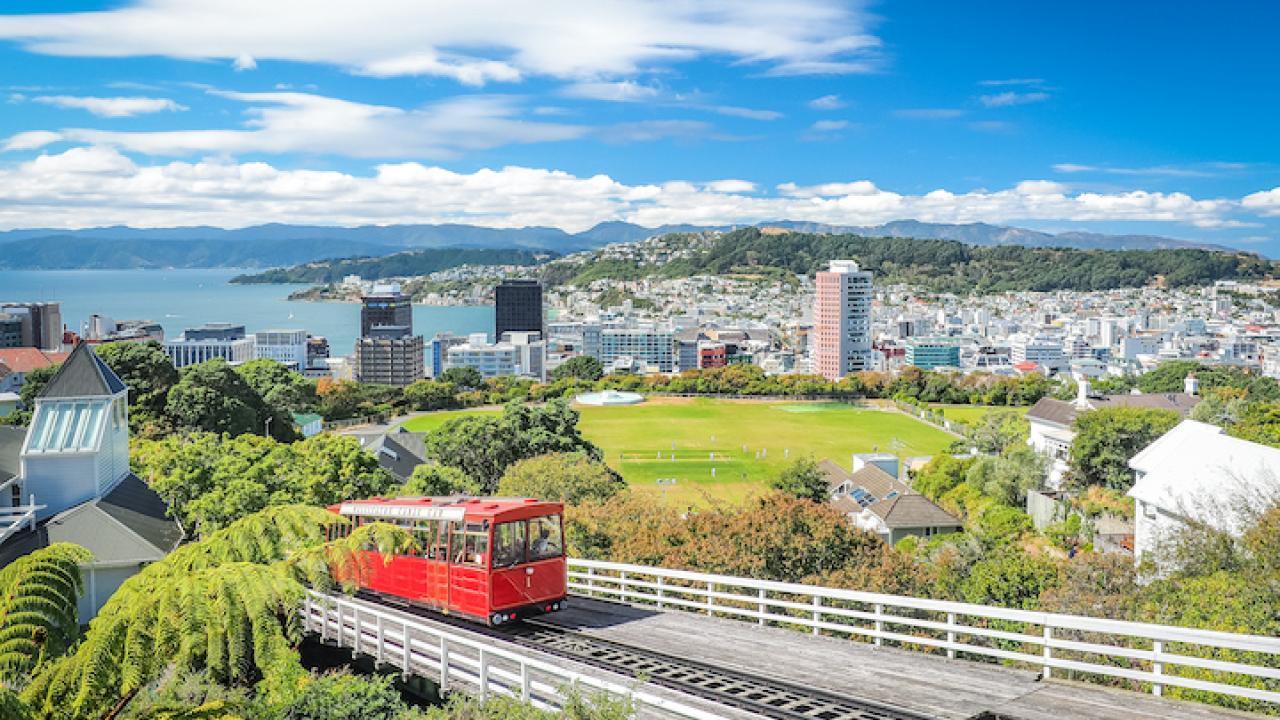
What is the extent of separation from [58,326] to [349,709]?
362 ft

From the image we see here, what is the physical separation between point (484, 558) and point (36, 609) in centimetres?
655

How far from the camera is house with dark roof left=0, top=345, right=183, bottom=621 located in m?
19.3

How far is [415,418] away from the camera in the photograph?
73.6 metres

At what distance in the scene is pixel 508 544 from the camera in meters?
13.1

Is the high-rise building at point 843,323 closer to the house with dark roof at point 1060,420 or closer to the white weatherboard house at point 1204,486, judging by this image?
the house with dark roof at point 1060,420

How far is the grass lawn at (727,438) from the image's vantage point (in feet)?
171

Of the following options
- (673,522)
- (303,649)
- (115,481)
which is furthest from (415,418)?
(303,649)

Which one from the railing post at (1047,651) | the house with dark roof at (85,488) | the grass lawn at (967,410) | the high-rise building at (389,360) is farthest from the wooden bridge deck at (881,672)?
the high-rise building at (389,360)

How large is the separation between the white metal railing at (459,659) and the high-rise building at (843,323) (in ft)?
440

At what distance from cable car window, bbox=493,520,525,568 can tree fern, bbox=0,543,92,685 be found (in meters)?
6.22

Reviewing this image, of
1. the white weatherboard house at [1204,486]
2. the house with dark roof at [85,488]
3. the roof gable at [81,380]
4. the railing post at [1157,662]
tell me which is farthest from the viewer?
the roof gable at [81,380]

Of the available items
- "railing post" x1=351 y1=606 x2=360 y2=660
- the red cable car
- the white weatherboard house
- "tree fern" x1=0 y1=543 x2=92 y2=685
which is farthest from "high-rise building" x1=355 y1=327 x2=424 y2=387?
"tree fern" x1=0 y1=543 x2=92 y2=685

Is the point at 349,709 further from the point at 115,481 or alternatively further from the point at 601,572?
the point at 115,481

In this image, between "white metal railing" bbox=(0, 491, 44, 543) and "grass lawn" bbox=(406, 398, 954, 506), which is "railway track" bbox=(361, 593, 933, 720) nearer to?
→ "white metal railing" bbox=(0, 491, 44, 543)
